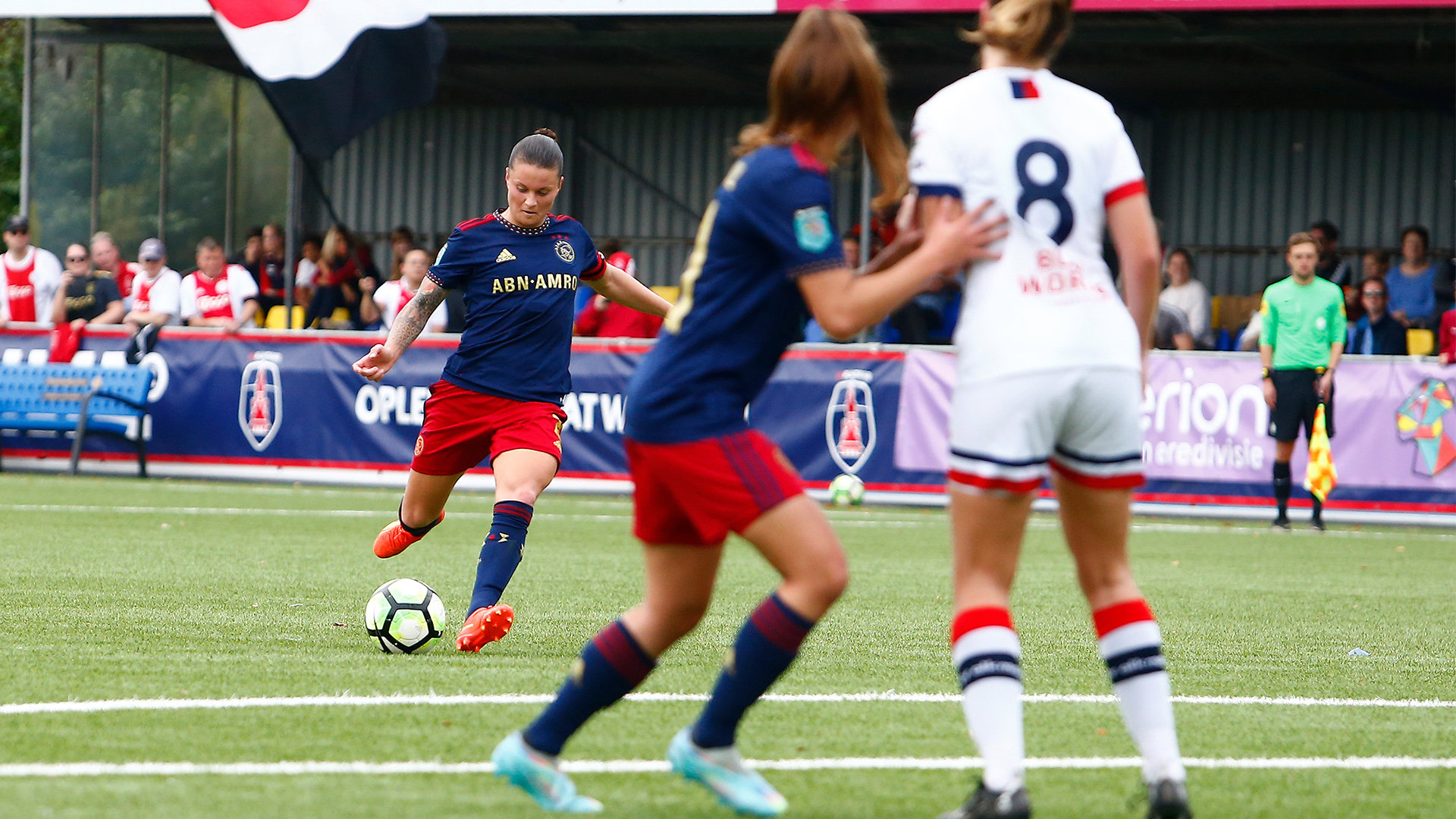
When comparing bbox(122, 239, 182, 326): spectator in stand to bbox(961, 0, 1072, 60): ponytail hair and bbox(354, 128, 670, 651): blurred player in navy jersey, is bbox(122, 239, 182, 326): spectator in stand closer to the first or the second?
bbox(354, 128, 670, 651): blurred player in navy jersey

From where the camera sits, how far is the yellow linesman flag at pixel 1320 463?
13906 millimetres

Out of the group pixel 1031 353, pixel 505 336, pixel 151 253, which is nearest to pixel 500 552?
pixel 505 336

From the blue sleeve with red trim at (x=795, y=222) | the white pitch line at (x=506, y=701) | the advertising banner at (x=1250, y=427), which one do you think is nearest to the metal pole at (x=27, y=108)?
the advertising banner at (x=1250, y=427)

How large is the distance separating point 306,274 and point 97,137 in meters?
3.88

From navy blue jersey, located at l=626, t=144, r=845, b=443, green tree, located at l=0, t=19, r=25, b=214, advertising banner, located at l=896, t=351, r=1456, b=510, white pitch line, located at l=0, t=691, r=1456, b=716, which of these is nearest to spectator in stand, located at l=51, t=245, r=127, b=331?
advertising banner, located at l=896, t=351, r=1456, b=510

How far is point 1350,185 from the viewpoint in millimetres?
24188

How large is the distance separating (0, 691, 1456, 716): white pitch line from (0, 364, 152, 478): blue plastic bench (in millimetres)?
12363

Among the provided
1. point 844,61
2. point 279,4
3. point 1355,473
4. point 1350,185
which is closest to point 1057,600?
point 844,61

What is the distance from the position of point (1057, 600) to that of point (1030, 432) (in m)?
5.11

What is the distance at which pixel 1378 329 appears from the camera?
1722 centimetres

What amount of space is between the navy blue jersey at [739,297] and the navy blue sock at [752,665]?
0.41 meters

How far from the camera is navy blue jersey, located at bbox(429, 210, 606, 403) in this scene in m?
6.92

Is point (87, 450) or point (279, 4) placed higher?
point (279, 4)

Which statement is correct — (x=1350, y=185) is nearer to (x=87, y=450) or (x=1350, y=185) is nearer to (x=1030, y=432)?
(x=87, y=450)
